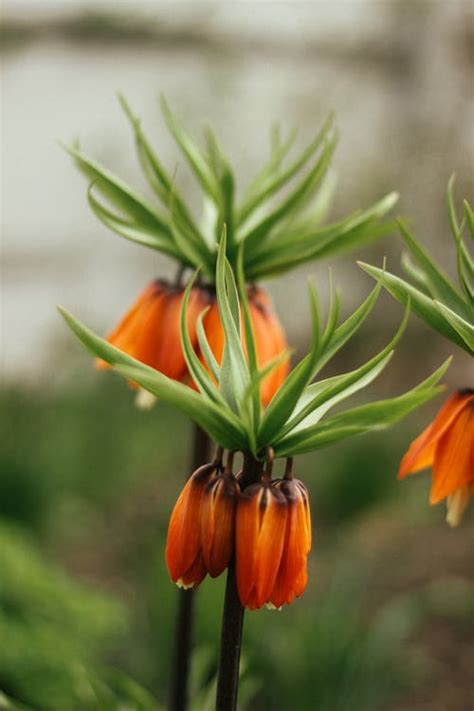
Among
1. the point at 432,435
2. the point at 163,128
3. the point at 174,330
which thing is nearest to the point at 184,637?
the point at 174,330

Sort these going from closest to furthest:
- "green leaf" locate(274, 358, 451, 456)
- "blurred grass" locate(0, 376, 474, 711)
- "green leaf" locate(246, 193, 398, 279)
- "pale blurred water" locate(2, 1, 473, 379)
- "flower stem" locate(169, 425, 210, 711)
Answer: "green leaf" locate(274, 358, 451, 456), "green leaf" locate(246, 193, 398, 279), "flower stem" locate(169, 425, 210, 711), "blurred grass" locate(0, 376, 474, 711), "pale blurred water" locate(2, 1, 473, 379)

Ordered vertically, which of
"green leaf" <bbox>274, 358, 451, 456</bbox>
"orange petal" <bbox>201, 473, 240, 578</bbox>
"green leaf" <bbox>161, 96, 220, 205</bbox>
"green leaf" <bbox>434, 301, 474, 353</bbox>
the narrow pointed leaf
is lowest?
"orange petal" <bbox>201, 473, 240, 578</bbox>

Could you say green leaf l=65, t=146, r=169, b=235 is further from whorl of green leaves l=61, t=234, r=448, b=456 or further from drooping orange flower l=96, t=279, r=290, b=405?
whorl of green leaves l=61, t=234, r=448, b=456

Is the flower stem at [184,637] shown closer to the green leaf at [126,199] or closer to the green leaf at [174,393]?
the green leaf at [126,199]

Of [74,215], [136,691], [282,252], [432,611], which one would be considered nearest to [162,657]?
[432,611]

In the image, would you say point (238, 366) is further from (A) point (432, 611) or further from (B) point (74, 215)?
(B) point (74, 215)

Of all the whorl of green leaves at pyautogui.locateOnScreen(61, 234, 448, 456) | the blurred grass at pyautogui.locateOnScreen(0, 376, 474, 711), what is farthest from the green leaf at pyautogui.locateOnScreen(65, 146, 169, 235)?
the blurred grass at pyautogui.locateOnScreen(0, 376, 474, 711)

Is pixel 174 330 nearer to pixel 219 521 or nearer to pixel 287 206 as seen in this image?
pixel 287 206
